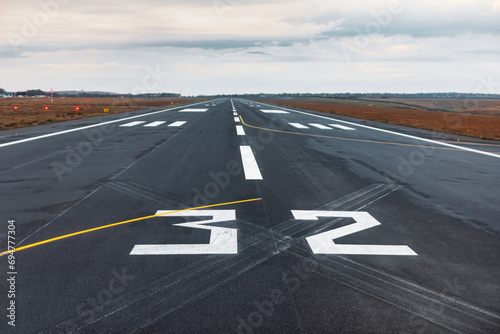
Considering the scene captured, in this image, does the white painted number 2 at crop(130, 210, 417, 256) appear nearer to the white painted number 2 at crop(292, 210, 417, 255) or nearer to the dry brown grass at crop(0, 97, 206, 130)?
the white painted number 2 at crop(292, 210, 417, 255)

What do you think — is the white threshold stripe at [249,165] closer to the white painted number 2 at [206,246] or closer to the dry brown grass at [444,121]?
the white painted number 2 at [206,246]

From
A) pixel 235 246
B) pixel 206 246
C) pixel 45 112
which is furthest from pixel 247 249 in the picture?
pixel 45 112

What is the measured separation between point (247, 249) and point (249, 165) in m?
6.34

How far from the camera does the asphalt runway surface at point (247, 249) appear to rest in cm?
349

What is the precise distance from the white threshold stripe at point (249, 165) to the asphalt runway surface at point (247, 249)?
131mm

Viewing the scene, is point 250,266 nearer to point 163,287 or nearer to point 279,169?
point 163,287

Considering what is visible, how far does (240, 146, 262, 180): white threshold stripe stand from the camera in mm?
9716

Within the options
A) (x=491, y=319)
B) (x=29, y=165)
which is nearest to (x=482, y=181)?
(x=491, y=319)

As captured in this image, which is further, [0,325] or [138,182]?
[138,182]

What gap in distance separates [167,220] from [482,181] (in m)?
9.10

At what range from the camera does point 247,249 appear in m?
4.95

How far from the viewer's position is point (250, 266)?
444 cm

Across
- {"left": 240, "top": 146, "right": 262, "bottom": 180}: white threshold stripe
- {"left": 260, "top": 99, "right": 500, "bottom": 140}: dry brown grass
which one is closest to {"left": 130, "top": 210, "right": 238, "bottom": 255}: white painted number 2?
{"left": 240, "top": 146, "right": 262, "bottom": 180}: white threshold stripe

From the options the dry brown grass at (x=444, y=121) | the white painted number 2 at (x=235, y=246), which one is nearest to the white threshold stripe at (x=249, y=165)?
the white painted number 2 at (x=235, y=246)
